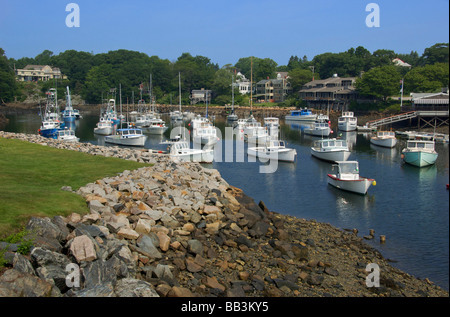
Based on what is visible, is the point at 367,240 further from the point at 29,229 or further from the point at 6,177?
the point at 6,177

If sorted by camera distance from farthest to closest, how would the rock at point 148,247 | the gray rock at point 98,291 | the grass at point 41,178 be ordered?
1. the rock at point 148,247
2. the grass at point 41,178
3. the gray rock at point 98,291

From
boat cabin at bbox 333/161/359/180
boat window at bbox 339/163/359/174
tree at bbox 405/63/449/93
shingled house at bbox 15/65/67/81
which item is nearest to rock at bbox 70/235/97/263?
boat cabin at bbox 333/161/359/180

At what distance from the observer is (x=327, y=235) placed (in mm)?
22594

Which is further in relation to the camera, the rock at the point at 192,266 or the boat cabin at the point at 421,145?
the boat cabin at the point at 421,145

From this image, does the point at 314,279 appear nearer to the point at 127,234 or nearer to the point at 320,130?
the point at 127,234

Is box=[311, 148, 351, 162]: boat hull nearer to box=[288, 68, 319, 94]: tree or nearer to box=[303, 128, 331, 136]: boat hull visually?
box=[303, 128, 331, 136]: boat hull

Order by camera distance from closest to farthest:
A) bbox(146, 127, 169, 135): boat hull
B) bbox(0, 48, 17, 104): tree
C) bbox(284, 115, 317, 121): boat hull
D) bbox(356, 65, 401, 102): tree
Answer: bbox(146, 127, 169, 135): boat hull, bbox(356, 65, 401, 102): tree, bbox(284, 115, 317, 121): boat hull, bbox(0, 48, 17, 104): tree

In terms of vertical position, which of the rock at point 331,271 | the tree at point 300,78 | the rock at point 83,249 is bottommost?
→ the rock at point 331,271

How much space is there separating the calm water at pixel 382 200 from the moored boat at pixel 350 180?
0.62m

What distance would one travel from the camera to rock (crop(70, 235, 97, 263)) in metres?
12.7

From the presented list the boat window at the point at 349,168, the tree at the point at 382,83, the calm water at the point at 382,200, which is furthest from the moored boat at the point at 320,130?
the boat window at the point at 349,168

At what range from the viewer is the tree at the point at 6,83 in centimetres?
13225

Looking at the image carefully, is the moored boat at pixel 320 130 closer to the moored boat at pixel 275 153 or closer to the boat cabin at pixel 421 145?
the moored boat at pixel 275 153

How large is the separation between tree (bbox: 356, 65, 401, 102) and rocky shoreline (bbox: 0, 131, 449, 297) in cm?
7974
